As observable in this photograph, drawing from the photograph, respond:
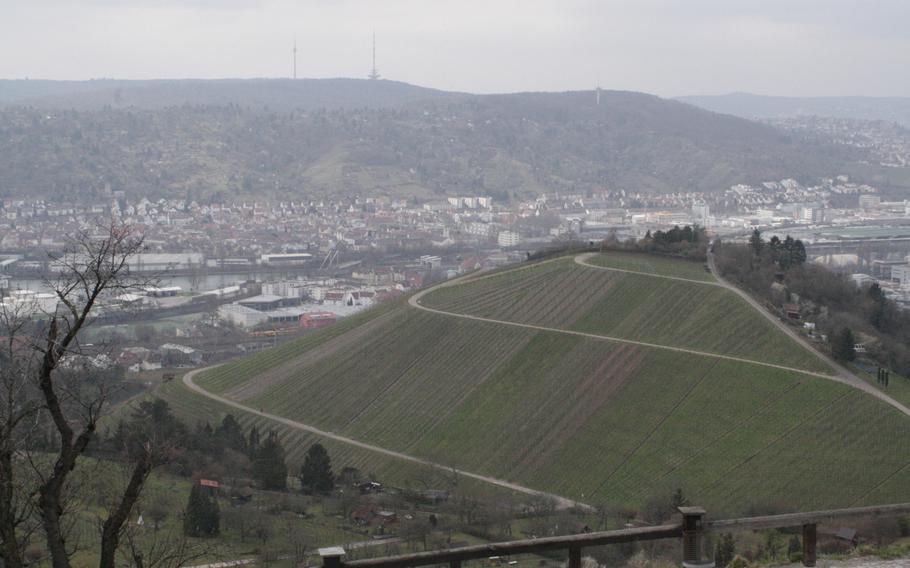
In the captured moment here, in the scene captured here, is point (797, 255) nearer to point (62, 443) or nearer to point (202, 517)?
point (202, 517)

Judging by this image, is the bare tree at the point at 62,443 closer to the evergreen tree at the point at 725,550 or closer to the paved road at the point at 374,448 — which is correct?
the evergreen tree at the point at 725,550

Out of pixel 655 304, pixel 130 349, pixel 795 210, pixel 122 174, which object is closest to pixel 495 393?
pixel 655 304

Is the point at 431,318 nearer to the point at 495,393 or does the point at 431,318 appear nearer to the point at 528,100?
the point at 495,393

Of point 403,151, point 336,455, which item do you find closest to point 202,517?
point 336,455

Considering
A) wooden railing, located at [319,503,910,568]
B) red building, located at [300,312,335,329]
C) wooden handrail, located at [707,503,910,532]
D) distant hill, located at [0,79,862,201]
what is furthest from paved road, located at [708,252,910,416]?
distant hill, located at [0,79,862,201]

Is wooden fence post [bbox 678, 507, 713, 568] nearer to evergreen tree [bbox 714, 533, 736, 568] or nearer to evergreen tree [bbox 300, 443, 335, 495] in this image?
evergreen tree [bbox 714, 533, 736, 568]
